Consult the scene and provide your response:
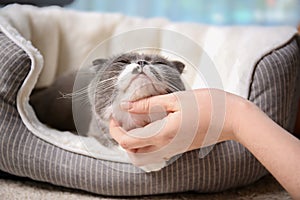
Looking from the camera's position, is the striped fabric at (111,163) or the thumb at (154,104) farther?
the striped fabric at (111,163)

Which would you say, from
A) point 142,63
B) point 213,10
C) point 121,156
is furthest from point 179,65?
point 213,10

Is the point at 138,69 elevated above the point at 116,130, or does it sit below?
above

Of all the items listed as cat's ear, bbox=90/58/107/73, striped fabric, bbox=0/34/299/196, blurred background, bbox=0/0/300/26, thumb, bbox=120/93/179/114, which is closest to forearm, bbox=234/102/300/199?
thumb, bbox=120/93/179/114

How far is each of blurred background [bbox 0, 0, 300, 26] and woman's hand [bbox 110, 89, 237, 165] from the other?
1392mm

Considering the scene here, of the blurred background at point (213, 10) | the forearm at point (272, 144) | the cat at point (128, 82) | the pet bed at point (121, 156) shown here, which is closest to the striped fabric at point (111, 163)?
the pet bed at point (121, 156)

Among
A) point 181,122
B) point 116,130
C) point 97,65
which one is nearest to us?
point 181,122

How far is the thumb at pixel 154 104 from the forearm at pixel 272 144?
133mm

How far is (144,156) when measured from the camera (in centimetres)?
111

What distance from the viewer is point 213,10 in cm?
244

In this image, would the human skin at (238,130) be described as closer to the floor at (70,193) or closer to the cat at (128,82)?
the cat at (128,82)

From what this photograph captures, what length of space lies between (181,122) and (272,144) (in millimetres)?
184

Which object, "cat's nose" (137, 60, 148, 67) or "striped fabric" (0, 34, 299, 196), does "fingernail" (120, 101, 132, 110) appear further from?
"striped fabric" (0, 34, 299, 196)

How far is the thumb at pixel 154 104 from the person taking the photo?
0.99 m

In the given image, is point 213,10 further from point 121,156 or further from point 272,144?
point 272,144
